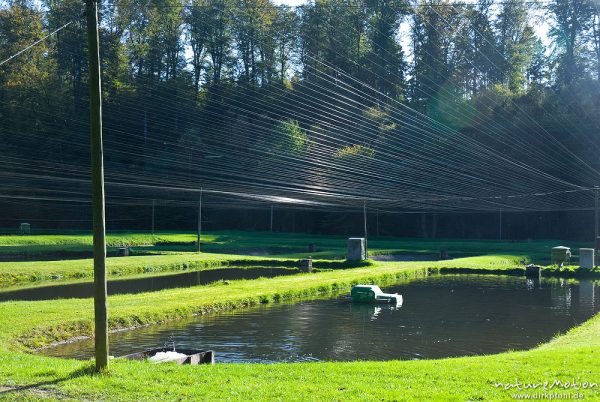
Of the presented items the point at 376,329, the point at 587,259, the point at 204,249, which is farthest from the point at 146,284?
the point at 204,249

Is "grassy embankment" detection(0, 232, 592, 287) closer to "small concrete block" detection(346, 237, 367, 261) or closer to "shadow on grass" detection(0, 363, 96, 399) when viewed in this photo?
"small concrete block" detection(346, 237, 367, 261)

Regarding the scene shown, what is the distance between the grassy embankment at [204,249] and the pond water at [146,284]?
1680mm

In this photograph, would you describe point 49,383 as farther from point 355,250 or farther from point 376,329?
point 355,250

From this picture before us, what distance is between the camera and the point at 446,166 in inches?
1724

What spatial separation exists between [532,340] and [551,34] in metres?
52.3

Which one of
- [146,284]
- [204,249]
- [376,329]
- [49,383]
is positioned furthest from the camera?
[204,249]

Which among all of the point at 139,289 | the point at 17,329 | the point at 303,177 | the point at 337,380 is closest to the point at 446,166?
the point at 303,177

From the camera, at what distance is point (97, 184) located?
1027cm

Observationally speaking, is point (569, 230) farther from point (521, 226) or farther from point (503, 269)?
point (503, 269)

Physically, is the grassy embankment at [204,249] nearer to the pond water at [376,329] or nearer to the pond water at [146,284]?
the pond water at [146,284]

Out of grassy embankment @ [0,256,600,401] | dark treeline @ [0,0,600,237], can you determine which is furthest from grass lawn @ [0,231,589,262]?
grassy embankment @ [0,256,600,401]

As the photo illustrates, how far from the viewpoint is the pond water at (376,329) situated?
15.2 m

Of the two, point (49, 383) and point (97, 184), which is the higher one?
point (97, 184)

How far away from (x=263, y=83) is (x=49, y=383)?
92.5ft
